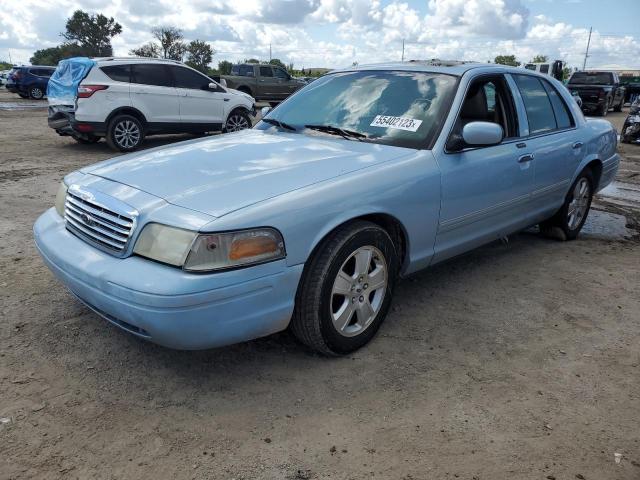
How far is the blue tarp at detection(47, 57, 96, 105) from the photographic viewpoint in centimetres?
941

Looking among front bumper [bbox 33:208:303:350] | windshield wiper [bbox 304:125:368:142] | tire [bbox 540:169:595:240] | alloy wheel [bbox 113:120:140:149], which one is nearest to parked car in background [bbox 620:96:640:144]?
tire [bbox 540:169:595:240]

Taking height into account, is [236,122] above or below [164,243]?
below

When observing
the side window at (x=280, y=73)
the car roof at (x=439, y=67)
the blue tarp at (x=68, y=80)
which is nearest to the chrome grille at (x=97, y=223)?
the car roof at (x=439, y=67)

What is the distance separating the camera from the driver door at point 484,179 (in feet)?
11.2

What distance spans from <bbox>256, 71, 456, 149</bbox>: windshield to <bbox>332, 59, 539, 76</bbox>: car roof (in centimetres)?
8

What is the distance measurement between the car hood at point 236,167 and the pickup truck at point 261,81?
715 inches

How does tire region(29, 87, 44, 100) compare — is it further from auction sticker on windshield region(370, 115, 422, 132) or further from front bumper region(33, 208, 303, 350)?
front bumper region(33, 208, 303, 350)

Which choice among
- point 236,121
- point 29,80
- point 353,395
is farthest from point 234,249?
point 29,80

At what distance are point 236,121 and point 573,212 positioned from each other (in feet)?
26.7

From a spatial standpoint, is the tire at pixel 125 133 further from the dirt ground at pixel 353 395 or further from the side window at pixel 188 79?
the dirt ground at pixel 353 395

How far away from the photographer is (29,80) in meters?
24.4

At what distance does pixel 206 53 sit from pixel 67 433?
66.8m

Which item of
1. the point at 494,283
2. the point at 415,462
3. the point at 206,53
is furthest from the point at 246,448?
the point at 206,53

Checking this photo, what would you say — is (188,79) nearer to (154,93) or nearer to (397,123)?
(154,93)
